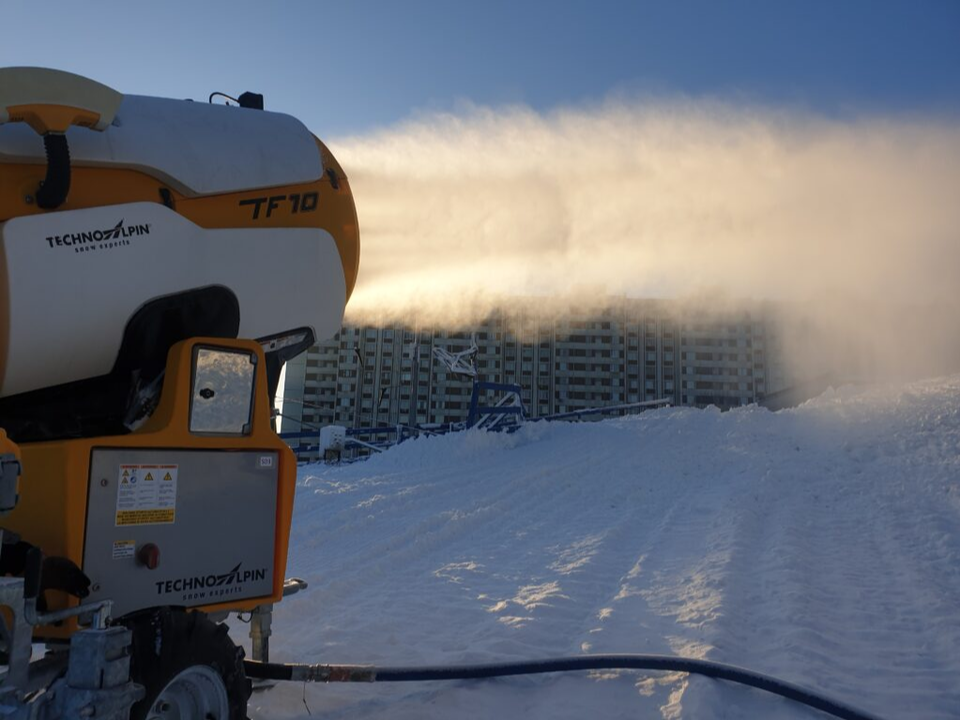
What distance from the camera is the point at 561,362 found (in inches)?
3492

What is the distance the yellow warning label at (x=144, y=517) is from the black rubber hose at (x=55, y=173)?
49.6 inches

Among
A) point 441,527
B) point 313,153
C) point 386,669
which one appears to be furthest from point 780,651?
point 441,527

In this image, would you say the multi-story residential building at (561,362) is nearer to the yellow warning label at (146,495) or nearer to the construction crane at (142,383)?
the construction crane at (142,383)

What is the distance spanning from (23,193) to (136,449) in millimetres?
1094

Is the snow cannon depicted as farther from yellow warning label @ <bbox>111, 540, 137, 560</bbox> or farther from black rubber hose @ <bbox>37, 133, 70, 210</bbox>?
yellow warning label @ <bbox>111, 540, 137, 560</bbox>

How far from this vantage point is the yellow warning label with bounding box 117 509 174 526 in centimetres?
294

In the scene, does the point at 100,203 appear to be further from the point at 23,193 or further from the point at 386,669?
the point at 386,669

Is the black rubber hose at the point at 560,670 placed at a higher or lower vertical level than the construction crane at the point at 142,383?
lower

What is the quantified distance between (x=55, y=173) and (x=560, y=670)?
3.71 meters

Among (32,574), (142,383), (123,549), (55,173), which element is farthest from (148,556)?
(55,173)

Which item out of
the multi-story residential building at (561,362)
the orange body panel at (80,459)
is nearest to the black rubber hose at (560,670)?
the orange body panel at (80,459)

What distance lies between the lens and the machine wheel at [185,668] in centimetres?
269

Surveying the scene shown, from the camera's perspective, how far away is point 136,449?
301 centimetres

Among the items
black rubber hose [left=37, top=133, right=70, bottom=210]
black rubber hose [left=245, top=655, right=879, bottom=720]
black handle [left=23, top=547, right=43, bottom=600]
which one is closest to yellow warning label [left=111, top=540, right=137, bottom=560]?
black handle [left=23, top=547, right=43, bottom=600]
